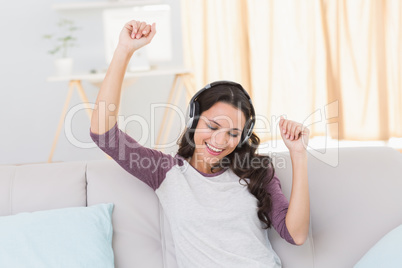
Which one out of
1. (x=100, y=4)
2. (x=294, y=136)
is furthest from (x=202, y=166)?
(x=100, y=4)

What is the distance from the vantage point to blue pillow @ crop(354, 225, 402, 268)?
3.94 ft

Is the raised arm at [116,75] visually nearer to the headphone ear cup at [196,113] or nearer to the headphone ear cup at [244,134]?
the headphone ear cup at [196,113]

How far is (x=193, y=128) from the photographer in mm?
1514

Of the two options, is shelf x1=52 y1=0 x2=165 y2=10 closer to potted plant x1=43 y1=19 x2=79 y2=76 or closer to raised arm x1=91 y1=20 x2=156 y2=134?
potted plant x1=43 y1=19 x2=79 y2=76

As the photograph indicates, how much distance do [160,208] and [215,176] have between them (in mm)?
184

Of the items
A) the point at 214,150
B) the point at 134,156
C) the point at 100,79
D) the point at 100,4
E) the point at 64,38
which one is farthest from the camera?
the point at 100,4

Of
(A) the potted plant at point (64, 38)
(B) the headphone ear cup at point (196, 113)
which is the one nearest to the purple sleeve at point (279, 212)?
(B) the headphone ear cup at point (196, 113)

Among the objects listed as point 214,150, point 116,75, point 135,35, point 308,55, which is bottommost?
point 214,150

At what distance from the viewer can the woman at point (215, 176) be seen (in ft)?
4.33

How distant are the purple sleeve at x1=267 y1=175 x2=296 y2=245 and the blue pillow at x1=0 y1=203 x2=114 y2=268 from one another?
449mm

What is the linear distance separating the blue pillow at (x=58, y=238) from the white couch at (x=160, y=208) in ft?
0.24

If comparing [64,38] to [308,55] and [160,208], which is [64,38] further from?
[160,208]

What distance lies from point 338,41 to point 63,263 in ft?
10.3

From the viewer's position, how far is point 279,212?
1383 mm
